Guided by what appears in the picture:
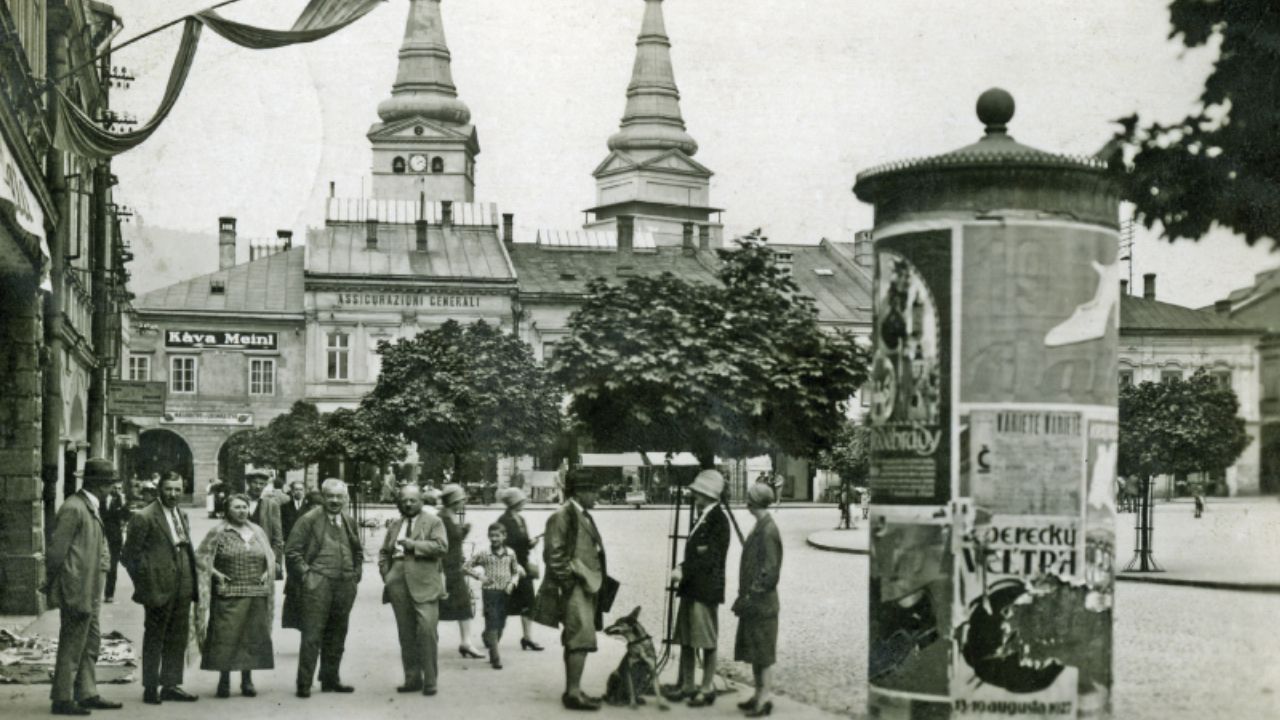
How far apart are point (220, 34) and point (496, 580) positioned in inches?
209

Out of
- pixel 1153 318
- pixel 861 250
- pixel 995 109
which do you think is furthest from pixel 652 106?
pixel 995 109

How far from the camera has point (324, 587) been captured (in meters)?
12.5

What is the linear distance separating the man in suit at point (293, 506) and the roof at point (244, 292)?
52.0 metres

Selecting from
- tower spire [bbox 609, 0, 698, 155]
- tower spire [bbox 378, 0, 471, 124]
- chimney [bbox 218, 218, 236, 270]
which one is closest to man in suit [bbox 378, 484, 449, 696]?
chimney [bbox 218, 218, 236, 270]

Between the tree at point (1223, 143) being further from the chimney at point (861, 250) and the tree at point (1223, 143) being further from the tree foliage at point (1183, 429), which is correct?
the chimney at point (861, 250)

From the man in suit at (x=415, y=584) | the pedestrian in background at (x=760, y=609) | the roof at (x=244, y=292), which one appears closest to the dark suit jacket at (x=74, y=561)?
the man in suit at (x=415, y=584)

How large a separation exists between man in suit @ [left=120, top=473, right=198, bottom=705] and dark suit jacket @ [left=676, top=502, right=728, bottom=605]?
3618 millimetres

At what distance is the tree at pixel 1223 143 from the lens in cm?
1022

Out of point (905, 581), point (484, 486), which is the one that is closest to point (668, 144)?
point (484, 486)

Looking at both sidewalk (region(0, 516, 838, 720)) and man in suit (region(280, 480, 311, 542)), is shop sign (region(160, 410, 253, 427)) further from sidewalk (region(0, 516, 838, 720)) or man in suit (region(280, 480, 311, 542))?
sidewalk (region(0, 516, 838, 720))

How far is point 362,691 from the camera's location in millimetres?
12609

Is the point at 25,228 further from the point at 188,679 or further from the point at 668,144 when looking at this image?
the point at 668,144

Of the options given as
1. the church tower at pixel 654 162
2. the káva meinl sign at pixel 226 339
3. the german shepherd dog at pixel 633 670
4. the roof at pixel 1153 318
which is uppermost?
the church tower at pixel 654 162

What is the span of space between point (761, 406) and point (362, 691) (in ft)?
13.8
